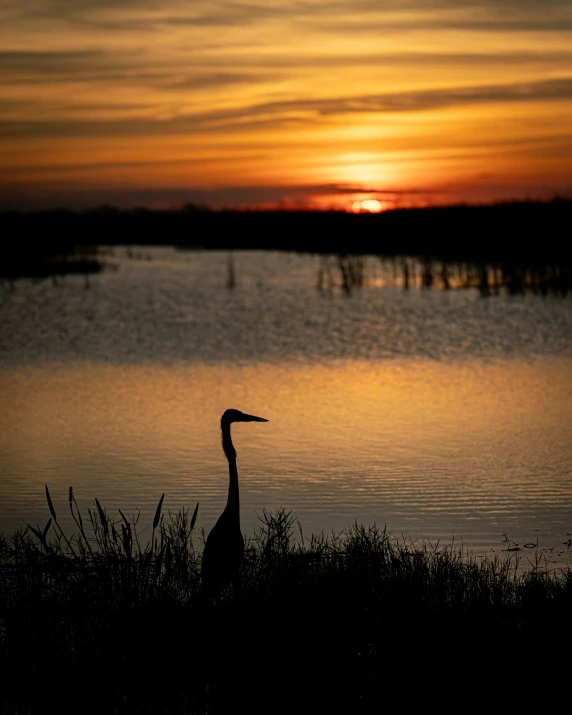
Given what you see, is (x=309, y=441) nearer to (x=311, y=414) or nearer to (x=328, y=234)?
(x=311, y=414)

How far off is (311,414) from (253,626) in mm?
6279

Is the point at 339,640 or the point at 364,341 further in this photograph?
the point at 364,341

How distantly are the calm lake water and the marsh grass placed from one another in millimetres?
1243

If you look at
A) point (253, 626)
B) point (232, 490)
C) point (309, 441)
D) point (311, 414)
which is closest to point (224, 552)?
point (232, 490)

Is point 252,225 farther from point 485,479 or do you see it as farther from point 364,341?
point 485,479

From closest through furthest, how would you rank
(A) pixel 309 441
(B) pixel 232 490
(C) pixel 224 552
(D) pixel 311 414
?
(C) pixel 224 552 < (B) pixel 232 490 < (A) pixel 309 441 < (D) pixel 311 414

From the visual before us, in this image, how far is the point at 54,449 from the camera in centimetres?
928

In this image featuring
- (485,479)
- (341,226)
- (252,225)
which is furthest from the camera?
(252,225)

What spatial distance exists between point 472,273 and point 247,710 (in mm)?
26662

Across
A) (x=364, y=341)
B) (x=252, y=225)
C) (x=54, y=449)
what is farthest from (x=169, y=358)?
(x=252, y=225)

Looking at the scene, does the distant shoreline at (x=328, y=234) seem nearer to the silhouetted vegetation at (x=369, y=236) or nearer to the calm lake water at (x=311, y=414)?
the silhouetted vegetation at (x=369, y=236)

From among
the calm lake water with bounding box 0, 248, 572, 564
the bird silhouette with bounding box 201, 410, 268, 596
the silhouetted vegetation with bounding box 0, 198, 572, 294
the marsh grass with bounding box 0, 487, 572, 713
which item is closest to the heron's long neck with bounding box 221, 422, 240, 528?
the bird silhouette with bounding box 201, 410, 268, 596

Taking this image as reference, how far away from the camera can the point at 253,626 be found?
15.0ft

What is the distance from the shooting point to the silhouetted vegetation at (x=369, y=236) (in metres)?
29.0
